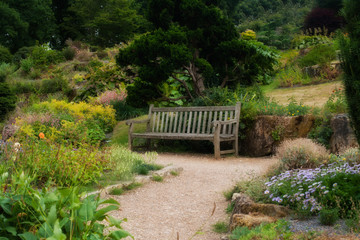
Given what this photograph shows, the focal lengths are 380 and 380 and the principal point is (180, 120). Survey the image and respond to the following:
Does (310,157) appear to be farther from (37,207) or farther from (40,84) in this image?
(40,84)

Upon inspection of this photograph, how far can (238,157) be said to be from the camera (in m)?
8.51

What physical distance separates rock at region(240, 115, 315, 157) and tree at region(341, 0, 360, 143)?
4.70m

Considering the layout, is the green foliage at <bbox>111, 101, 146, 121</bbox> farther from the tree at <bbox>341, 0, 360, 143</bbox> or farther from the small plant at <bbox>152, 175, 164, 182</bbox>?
the tree at <bbox>341, 0, 360, 143</bbox>

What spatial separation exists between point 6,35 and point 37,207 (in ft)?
100.0

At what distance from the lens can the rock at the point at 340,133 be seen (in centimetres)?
671

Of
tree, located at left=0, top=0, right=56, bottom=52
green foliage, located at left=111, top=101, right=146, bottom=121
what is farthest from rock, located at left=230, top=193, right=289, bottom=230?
tree, located at left=0, top=0, right=56, bottom=52

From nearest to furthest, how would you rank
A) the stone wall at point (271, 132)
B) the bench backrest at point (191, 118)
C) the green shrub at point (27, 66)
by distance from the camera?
1. the stone wall at point (271, 132)
2. the bench backrest at point (191, 118)
3. the green shrub at point (27, 66)

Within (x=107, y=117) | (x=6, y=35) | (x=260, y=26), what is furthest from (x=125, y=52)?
(x=6, y=35)

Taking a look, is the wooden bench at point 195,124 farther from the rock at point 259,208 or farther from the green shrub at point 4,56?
the green shrub at point 4,56

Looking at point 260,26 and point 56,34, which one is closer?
point 260,26

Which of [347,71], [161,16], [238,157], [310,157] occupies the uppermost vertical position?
[161,16]

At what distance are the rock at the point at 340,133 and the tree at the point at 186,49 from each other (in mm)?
3331

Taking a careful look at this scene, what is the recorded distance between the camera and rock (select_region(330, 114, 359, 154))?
671 centimetres

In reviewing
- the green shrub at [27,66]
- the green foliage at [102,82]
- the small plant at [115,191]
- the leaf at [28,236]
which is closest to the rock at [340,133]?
the small plant at [115,191]
